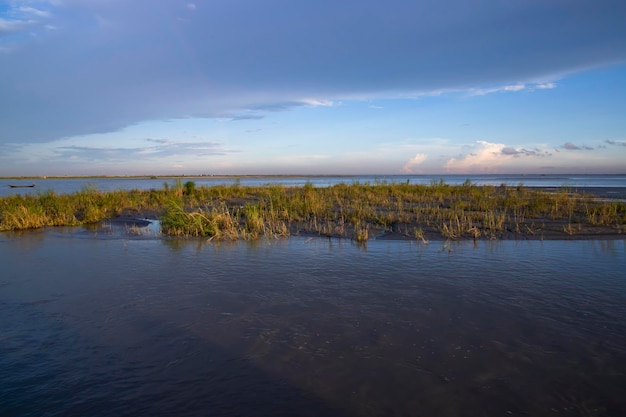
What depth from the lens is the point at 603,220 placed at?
41.9 ft

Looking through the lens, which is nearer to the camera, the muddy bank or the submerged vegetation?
the muddy bank

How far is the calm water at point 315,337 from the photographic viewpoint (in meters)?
3.52

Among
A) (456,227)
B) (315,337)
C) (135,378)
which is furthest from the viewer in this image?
(456,227)

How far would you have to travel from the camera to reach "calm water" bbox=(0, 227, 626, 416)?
352 cm

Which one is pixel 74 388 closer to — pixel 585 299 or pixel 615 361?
pixel 615 361

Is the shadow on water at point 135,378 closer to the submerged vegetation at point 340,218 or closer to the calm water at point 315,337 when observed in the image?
the calm water at point 315,337

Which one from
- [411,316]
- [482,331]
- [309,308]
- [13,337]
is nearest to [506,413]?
[482,331]

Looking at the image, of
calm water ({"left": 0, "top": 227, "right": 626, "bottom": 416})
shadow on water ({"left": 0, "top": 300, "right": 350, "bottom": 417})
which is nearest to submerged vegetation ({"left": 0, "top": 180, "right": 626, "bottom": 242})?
calm water ({"left": 0, "top": 227, "right": 626, "bottom": 416})

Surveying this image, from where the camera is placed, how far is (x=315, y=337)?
15.7 ft

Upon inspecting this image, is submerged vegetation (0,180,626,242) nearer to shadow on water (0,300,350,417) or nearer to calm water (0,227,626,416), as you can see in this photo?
calm water (0,227,626,416)

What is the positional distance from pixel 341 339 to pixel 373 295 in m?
1.66

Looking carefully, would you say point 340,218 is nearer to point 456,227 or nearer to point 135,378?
point 456,227

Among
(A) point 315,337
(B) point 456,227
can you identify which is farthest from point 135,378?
(B) point 456,227

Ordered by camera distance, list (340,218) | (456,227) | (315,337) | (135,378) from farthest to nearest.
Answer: (340,218) → (456,227) → (315,337) → (135,378)
